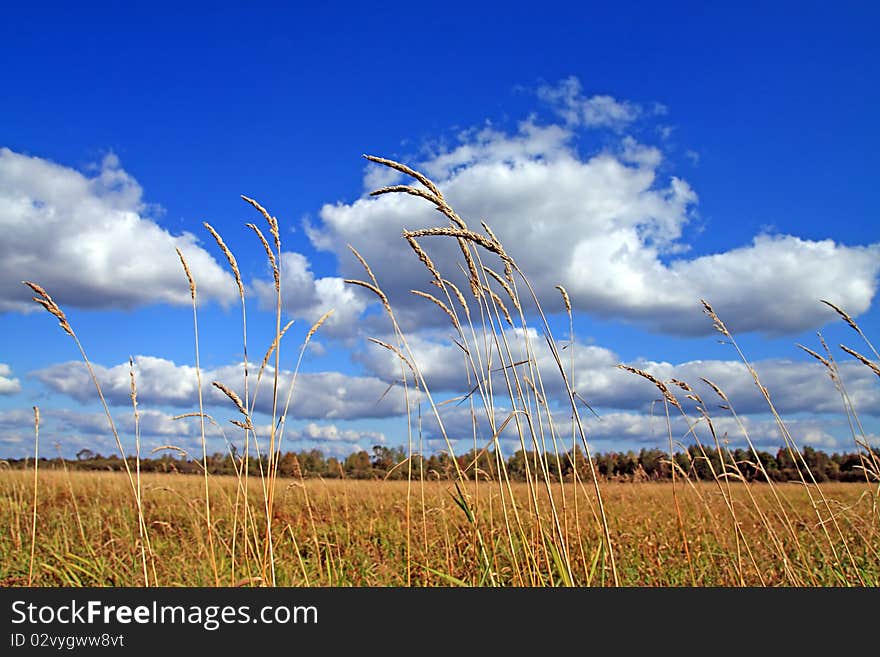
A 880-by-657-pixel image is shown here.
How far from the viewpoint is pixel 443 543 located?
5.05 meters

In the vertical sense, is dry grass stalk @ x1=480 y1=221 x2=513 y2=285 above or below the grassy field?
above

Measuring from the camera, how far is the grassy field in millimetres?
2832

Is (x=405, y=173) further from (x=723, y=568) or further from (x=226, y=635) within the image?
(x=723, y=568)

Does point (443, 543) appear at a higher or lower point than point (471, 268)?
lower

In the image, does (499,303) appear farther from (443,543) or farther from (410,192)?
(443,543)

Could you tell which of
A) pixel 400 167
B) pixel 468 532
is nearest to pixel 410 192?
pixel 400 167

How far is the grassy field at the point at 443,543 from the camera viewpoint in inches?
111

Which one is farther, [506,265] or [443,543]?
[443,543]

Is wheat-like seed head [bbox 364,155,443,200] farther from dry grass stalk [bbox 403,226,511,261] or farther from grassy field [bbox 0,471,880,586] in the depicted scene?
grassy field [bbox 0,471,880,586]

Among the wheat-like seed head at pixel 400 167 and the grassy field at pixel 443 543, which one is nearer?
the wheat-like seed head at pixel 400 167

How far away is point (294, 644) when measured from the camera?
6.77 feet

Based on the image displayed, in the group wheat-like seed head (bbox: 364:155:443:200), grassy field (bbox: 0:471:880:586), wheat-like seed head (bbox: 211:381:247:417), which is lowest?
grassy field (bbox: 0:471:880:586)

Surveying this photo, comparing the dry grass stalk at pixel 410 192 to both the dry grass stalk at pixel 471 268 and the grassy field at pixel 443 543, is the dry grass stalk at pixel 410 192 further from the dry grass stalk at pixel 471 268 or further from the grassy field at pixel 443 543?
the grassy field at pixel 443 543

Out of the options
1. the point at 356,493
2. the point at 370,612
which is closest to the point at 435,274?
the point at 370,612
